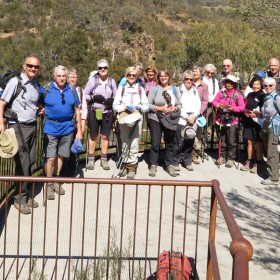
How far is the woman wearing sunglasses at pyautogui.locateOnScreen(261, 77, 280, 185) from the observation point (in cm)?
743

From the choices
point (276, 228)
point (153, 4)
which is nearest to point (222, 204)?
point (276, 228)

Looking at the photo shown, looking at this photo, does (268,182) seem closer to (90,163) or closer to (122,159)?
(122,159)

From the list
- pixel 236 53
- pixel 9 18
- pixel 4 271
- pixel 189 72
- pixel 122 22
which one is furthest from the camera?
pixel 122 22

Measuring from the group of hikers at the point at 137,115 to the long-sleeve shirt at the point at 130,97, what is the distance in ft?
0.05

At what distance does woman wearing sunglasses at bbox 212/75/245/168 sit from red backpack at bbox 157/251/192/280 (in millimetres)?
4197

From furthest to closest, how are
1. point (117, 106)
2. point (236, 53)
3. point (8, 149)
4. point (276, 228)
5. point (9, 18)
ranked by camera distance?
point (9, 18)
point (236, 53)
point (117, 106)
point (276, 228)
point (8, 149)

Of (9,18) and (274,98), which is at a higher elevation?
(9,18)

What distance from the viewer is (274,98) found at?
7438 mm

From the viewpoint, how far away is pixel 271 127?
24.7 ft

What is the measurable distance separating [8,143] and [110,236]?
65.3 inches

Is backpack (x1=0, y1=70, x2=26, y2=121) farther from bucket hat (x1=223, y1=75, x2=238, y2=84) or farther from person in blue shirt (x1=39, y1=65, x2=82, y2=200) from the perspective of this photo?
bucket hat (x1=223, y1=75, x2=238, y2=84)

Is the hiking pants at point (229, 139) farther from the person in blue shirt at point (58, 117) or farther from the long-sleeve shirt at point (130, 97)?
the person in blue shirt at point (58, 117)

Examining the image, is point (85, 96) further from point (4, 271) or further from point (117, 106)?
point (4, 271)

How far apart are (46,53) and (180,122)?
3338cm
